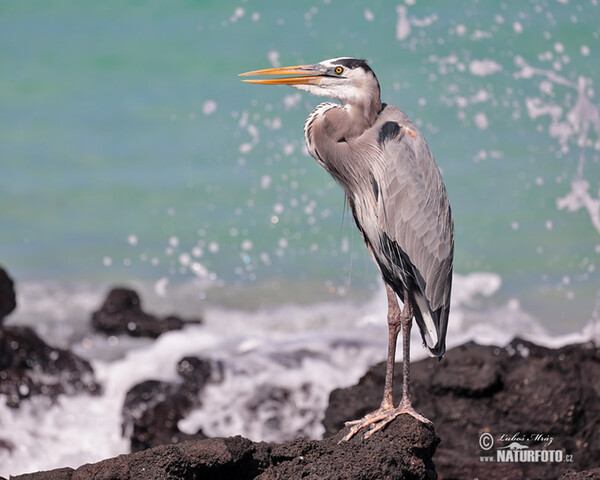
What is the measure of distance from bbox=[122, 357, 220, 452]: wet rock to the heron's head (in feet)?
14.0

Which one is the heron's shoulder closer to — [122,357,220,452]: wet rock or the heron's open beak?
the heron's open beak

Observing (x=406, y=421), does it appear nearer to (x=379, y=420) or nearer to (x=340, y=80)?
(x=379, y=420)

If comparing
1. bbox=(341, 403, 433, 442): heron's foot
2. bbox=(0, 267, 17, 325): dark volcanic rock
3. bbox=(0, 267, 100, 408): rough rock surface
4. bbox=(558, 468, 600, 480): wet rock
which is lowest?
bbox=(558, 468, 600, 480): wet rock

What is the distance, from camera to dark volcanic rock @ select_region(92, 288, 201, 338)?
14.2 m

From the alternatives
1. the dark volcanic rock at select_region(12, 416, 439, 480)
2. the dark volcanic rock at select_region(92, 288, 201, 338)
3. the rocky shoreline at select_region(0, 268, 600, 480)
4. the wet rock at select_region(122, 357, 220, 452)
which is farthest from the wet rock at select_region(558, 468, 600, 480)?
the dark volcanic rock at select_region(92, 288, 201, 338)

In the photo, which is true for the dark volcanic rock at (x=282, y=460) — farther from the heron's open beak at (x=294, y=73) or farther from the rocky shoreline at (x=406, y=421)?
the heron's open beak at (x=294, y=73)

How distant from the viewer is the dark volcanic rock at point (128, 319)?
46.6 feet

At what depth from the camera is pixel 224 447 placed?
4.25m

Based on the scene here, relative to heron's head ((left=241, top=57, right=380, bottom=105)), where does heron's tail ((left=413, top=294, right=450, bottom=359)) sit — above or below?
below

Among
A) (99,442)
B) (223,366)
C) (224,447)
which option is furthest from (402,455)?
(99,442)

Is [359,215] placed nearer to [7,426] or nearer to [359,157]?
[359,157]

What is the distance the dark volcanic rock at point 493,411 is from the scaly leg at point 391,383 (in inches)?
62.0

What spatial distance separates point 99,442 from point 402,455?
624 cm

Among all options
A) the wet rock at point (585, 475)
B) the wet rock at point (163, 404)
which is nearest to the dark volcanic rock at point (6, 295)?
the wet rock at point (163, 404)
